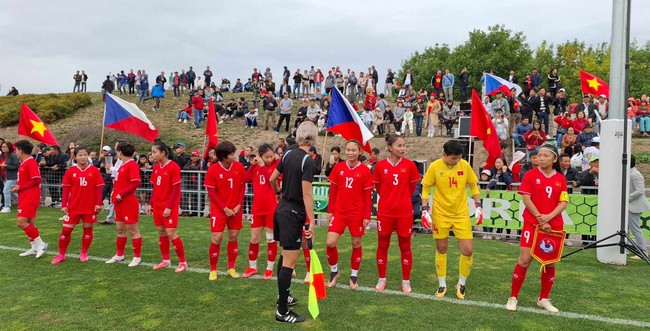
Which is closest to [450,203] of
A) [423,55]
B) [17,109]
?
[17,109]

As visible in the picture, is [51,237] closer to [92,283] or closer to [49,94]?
[92,283]

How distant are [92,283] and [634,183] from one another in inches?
386

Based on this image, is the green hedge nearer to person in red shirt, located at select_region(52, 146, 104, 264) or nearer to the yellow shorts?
person in red shirt, located at select_region(52, 146, 104, 264)

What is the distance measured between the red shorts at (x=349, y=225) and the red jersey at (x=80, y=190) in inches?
178

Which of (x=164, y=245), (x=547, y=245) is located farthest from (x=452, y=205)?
(x=164, y=245)

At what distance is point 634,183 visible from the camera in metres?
9.23

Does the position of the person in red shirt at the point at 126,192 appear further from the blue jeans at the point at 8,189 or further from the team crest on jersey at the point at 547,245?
the blue jeans at the point at 8,189

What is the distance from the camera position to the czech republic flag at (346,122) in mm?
9117

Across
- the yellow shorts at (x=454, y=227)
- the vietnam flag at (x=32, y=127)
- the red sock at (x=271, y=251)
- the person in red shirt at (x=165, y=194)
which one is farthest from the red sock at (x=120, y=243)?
the vietnam flag at (x=32, y=127)

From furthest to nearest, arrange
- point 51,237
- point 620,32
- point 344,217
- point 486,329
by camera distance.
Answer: point 51,237, point 620,32, point 344,217, point 486,329

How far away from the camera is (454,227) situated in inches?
258

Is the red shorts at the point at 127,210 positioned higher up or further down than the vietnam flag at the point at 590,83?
further down

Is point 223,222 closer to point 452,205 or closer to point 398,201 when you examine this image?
point 398,201

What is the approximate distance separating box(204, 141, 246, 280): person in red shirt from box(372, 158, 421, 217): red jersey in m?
2.29
